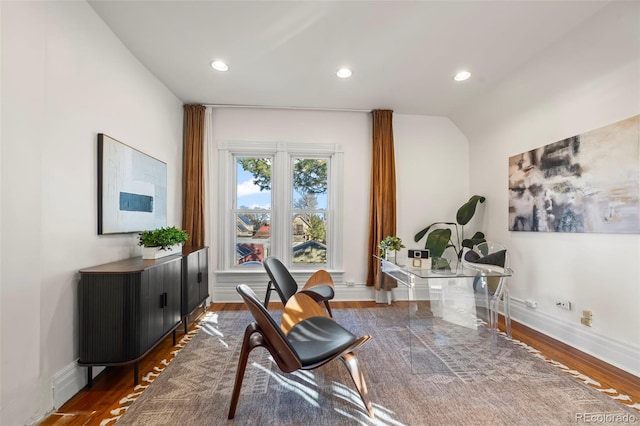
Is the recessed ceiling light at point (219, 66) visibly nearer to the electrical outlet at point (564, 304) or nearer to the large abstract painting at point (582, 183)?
the large abstract painting at point (582, 183)

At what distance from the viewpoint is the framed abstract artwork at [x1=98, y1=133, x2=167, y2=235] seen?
86.4 inches

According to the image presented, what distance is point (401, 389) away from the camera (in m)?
1.96

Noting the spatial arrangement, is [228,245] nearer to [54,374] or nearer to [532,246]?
[54,374]

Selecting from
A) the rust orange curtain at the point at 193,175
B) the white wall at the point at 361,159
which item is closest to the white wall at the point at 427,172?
the white wall at the point at 361,159

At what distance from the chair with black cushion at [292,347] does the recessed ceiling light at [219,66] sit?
90.7 inches

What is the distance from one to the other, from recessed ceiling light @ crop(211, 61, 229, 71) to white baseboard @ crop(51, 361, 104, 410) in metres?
2.75

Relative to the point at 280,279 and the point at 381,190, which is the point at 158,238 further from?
the point at 381,190

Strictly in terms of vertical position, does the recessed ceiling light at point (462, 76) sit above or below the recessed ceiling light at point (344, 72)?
below

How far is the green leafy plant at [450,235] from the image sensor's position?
3652 mm

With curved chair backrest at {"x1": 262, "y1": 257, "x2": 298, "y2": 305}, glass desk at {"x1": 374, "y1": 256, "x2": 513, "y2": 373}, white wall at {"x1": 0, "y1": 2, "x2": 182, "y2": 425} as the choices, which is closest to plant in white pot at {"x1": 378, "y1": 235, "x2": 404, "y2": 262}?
glass desk at {"x1": 374, "y1": 256, "x2": 513, "y2": 373}

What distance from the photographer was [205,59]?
2.72 metres

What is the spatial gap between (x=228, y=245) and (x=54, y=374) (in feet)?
7.65

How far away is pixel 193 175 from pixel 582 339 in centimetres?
455

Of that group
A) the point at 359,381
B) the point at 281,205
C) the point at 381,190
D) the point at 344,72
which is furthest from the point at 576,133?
the point at 281,205
